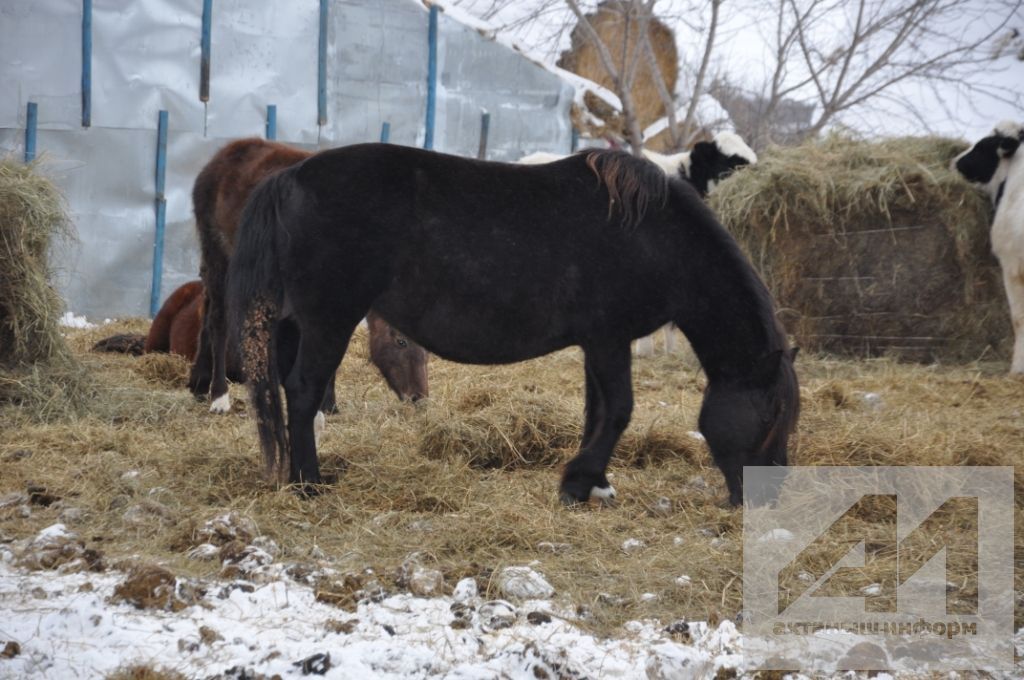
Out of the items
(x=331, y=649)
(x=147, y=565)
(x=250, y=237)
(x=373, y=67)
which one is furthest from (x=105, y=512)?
(x=373, y=67)

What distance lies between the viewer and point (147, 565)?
2.87 m

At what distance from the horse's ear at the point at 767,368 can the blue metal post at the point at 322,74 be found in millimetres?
8973

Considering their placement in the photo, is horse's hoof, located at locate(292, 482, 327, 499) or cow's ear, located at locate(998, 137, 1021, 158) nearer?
horse's hoof, located at locate(292, 482, 327, 499)

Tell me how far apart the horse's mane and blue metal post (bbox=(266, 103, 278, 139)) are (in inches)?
318

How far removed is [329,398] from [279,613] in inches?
127

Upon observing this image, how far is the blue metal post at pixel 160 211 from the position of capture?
10.7 m

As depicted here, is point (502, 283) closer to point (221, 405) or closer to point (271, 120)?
point (221, 405)

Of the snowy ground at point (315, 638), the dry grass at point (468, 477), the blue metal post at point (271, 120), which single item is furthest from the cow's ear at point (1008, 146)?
the blue metal post at point (271, 120)

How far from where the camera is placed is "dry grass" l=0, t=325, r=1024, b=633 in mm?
3209

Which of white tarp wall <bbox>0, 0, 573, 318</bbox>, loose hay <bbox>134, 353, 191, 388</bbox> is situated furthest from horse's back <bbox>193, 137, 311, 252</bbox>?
white tarp wall <bbox>0, 0, 573, 318</bbox>

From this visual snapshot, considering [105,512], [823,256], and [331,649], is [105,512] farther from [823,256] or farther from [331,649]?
[823,256]

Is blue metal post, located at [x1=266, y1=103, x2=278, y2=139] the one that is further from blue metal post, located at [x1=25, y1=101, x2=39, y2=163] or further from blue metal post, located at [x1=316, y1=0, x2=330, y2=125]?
blue metal post, located at [x1=25, y1=101, x2=39, y2=163]

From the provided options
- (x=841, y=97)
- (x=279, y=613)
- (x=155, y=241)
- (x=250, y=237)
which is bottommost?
(x=155, y=241)

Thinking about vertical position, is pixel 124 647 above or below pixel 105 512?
above
